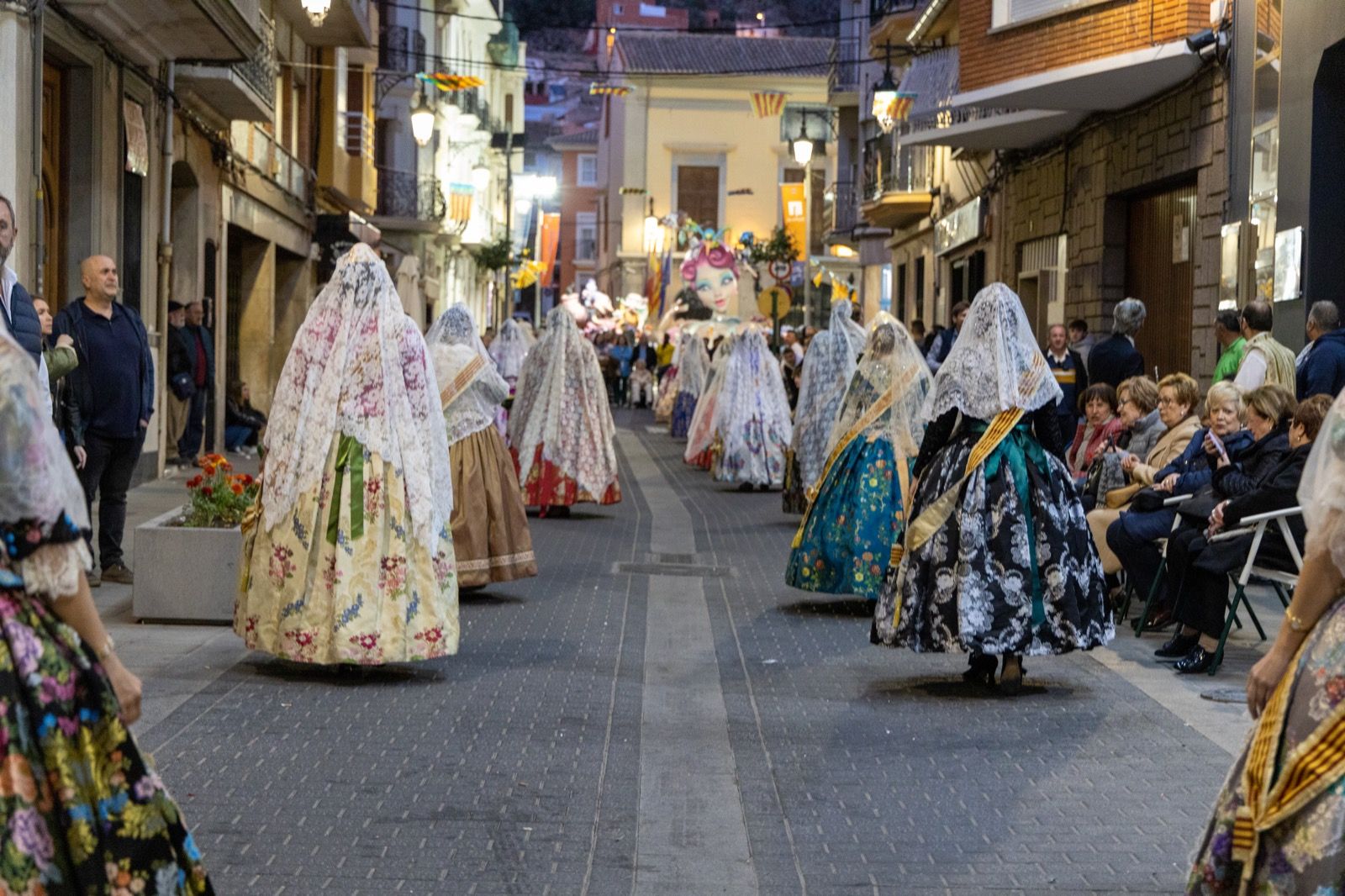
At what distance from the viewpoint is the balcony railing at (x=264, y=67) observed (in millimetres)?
21094

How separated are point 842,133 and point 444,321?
1566 inches

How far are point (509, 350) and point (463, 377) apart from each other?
10.3 m

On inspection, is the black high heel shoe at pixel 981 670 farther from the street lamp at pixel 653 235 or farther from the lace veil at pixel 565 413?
the street lamp at pixel 653 235

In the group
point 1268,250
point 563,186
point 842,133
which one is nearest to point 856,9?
point 842,133

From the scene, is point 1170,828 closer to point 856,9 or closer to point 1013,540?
point 1013,540

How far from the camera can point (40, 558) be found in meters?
3.50

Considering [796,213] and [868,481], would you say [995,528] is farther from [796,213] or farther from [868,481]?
[796,213]

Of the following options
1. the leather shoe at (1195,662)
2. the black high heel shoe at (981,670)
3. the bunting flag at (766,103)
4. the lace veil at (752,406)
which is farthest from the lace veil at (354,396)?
the bunting flag at (766,103)

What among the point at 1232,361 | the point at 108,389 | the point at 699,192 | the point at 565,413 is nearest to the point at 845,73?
the point at 699,192

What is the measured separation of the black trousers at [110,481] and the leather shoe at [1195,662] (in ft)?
19.1

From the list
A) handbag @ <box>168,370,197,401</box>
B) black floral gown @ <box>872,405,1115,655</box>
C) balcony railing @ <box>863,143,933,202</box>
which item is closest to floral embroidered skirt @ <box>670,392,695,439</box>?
balcony railing @ <box>863,143,933,202</box>

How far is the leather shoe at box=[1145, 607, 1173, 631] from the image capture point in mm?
10086

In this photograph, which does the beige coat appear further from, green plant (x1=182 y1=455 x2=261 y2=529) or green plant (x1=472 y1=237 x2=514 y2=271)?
green plant (x1=472 y1=237 x2=514 y2=271)

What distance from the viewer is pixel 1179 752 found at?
23.0 feet
